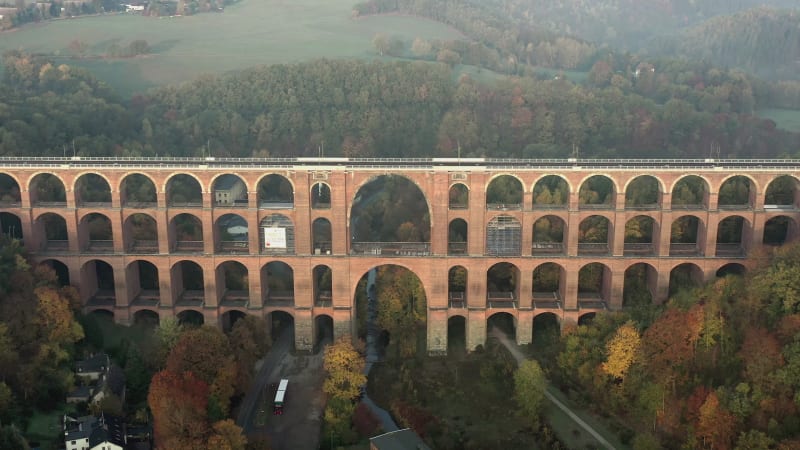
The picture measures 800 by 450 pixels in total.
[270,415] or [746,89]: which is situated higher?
[746,89]

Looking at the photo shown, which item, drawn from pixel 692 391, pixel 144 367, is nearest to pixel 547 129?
pixel 692 391

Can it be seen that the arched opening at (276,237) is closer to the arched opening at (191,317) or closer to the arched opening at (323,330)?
the arched opening at (323,330)

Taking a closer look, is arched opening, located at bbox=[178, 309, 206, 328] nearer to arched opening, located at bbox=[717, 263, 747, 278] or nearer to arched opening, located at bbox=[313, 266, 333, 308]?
arched opening, located at bbox=[313, 266, 333, 308]

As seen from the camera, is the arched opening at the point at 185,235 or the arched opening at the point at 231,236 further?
the arched opening at the point at 185,235

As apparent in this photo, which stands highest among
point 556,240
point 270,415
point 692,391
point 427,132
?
point 427,132

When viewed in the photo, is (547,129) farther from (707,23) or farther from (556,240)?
(707,23)

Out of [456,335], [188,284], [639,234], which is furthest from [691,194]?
[188,284]

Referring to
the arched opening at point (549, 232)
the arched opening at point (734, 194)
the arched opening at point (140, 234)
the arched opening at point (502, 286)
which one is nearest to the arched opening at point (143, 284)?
the arched opening at point (140, 234)
